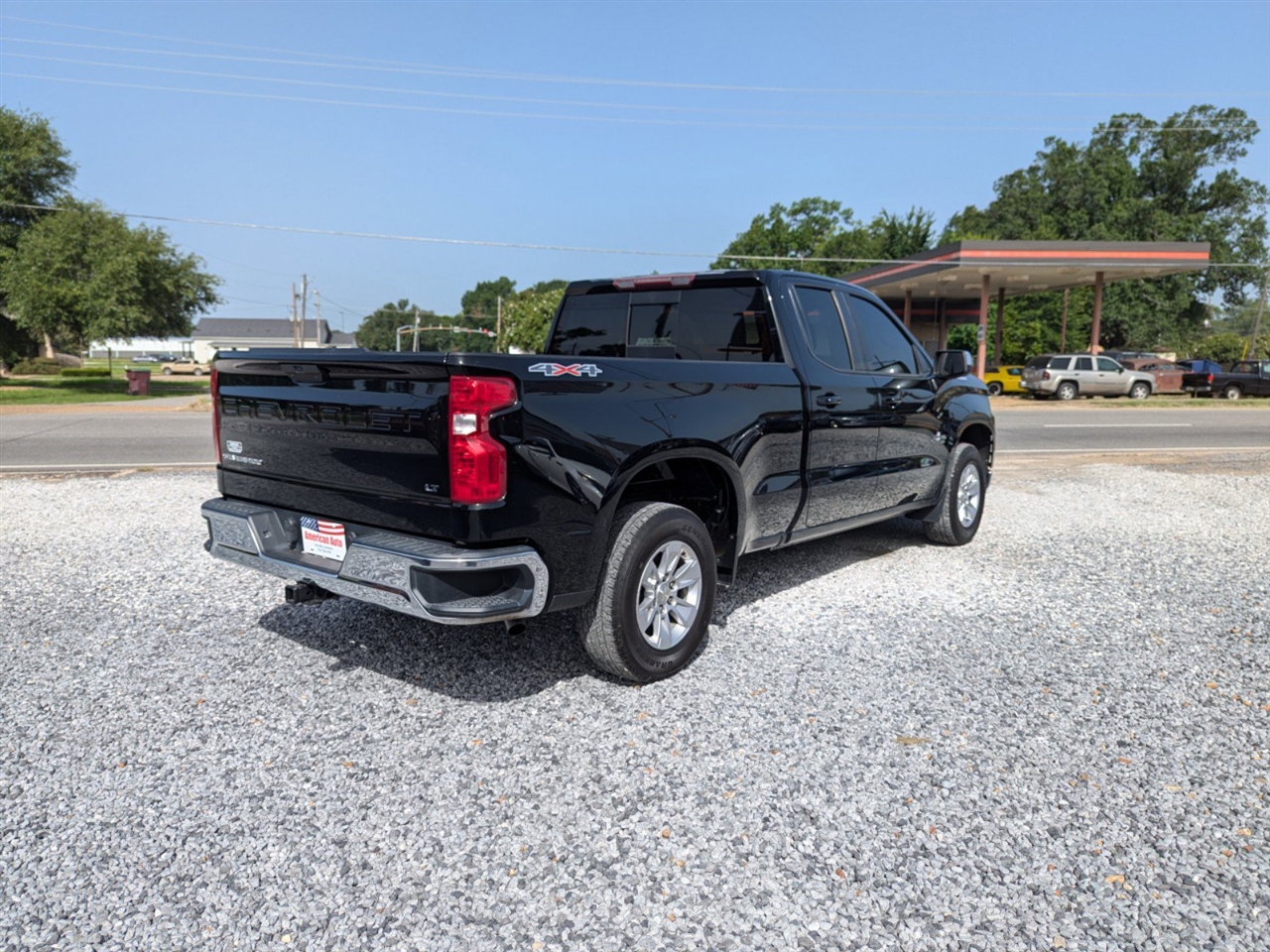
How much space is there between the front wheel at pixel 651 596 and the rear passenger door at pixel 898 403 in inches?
80.7

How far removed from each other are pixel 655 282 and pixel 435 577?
268 cm

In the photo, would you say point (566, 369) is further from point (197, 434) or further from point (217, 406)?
point (197, 434)

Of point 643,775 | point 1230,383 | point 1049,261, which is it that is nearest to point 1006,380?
point 1049,261

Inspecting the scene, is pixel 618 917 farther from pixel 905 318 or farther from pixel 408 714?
pixel 905 318

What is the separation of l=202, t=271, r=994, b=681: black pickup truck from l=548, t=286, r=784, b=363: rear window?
0.01 m

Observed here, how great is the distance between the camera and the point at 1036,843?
9.45 feet

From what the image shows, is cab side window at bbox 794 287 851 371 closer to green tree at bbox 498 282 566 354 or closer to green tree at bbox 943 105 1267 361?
green tree at bbox 498 282 566 354

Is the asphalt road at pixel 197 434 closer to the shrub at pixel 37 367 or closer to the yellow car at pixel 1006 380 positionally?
the yellow car at pixel 1006 380

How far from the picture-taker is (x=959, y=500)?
7.07 m

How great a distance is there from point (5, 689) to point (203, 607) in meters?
1.27

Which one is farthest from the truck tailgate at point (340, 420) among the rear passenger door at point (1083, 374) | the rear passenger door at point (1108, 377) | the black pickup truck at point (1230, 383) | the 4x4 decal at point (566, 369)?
the black pickup truck at point (1230, 383)

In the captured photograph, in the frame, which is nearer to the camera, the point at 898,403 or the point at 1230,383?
the point at 898,403

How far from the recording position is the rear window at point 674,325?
5051 mm

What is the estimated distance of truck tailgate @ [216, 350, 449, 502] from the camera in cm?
342
